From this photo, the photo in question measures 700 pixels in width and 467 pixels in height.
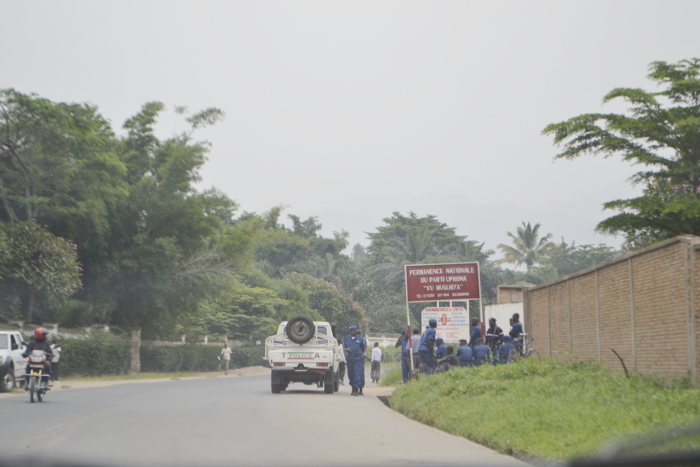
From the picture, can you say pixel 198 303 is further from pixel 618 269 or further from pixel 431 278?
pixel 618 269

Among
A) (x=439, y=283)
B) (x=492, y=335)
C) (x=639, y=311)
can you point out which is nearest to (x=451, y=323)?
(x=439, y=283)

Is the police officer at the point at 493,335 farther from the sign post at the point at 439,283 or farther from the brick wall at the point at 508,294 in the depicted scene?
the brick wall at the point at 508,294

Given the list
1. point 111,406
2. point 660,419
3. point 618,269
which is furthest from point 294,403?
point 660,419

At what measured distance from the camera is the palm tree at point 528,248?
307 ft

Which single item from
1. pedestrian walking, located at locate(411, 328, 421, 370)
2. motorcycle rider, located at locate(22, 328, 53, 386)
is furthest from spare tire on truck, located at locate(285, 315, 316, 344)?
motorcycle rider, located at locate(22, 328, 53, 386)

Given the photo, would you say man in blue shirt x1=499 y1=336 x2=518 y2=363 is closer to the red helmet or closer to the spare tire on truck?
the spare tire on truck

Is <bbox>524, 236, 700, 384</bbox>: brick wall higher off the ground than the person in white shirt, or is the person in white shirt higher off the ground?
<bbox>524, 236, 700, 384</bbox>: brick wall

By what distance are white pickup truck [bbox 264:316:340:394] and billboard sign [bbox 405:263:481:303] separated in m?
4.07

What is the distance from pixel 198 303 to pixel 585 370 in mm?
28364

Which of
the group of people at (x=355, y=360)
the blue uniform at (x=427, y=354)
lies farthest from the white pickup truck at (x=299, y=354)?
the blue uniform at (x=427, y=354)

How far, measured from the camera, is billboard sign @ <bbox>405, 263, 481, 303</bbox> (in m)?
25.2

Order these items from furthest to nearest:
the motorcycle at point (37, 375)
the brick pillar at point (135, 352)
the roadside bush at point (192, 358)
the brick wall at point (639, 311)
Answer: the roadside bush at point (192, 358) < the brick pillar at point (135, 352) < the motorcycle at point (37, 375) < the brick wall at point (639, 311)

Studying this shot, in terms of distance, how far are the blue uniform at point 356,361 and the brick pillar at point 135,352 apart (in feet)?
60.9

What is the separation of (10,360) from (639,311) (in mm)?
16149
